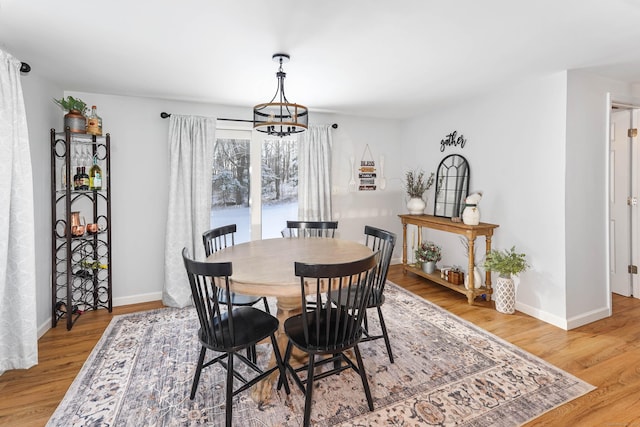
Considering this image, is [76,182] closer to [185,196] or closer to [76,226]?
[76,226]

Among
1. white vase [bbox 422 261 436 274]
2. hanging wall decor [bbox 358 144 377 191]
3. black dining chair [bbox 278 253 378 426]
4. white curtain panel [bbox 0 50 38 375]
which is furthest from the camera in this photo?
hanging wall decor [bbox 358 144 377 191]

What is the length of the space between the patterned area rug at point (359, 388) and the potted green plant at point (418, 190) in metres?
2.03

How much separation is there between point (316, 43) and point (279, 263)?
1.62m

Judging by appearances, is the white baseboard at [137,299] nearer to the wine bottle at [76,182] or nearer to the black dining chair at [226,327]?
the wine bottle at [76,182]

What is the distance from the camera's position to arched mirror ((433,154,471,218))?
4137mm

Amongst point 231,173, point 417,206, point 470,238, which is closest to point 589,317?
point 470,238

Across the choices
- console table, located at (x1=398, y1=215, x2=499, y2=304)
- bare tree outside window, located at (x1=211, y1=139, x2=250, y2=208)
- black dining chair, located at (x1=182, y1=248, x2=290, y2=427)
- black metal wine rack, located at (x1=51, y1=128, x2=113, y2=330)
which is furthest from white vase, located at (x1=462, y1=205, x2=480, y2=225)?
black metal wine rack, located at (x1=51, y1=128, x2=113, y2=330)

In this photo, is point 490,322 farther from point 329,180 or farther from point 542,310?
point 329,180

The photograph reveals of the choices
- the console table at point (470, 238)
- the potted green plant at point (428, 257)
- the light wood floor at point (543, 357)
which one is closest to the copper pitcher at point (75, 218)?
the light wood floor at point (543, 357)

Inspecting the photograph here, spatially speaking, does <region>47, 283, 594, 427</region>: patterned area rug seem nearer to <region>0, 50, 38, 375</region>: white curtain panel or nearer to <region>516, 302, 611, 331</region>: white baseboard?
<region>0, 50, 38, 375</region>: white curtain panel

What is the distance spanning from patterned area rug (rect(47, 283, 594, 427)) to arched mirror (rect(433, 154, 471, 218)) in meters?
1.77

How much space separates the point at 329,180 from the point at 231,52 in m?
2.41

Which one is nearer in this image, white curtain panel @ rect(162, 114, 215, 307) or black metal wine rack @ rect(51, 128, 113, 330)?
black metal wine rack @ rect(51, 128, 113, 330)

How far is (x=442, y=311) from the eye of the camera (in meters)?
3.48
